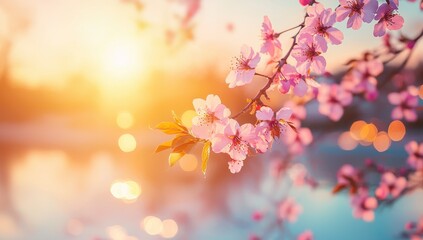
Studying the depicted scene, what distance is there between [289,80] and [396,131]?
11.5m

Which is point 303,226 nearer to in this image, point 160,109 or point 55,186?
point 55,186

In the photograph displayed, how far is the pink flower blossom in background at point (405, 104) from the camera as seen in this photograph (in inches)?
120

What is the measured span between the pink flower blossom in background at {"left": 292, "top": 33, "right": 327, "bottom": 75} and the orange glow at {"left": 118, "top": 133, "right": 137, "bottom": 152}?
29.2 ft

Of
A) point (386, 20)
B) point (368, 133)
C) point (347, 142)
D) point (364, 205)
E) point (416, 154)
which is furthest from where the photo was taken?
point (368, 133)

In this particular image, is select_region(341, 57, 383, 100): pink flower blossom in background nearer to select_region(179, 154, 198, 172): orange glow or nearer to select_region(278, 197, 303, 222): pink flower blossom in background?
select_region(278, 197, 303, 222): pink flower blossom in background

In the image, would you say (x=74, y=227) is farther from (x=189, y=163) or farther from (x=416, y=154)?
(x=416, y=154)

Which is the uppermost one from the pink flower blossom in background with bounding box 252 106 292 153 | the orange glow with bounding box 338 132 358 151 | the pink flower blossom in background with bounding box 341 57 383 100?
the orange glow with bounding box 338 132 358 151

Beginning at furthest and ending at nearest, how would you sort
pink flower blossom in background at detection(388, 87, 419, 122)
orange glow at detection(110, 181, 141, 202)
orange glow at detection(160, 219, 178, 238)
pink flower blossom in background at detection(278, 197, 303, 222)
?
1. orange glow at detection(110, 181, 141, 202)
2. orange glow at detection(160, 219, 178, 238)
3. pink flower blossom in background at detection(278, 197, 303, 222)
4. pink flower blossom in background at detection(388, 87, 419, 122)

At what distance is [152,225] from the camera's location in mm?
5426

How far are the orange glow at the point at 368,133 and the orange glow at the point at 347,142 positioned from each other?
0.99 ft

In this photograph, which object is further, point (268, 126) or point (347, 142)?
point (347, 142)

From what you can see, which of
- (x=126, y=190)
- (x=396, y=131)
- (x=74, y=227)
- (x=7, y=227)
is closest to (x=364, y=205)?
(x=74, y=227)

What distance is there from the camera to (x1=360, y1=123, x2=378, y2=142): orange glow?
11172mm

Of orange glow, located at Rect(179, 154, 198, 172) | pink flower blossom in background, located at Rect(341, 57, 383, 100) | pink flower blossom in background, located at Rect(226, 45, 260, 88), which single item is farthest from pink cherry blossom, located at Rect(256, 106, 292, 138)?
orange glow, located at Rect(179, 154, 198, 172)
